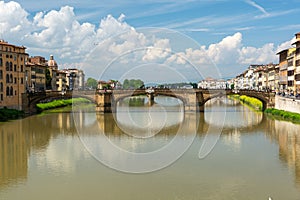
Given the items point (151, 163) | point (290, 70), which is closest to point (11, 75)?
point (151, 163)

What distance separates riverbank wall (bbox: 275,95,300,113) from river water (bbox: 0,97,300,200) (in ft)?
13.9

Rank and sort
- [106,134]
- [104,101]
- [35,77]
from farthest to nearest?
[35,77], [104,101], [106,134]

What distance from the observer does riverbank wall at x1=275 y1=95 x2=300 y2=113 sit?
40.4m

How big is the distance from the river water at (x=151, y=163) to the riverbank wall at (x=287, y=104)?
4228mm

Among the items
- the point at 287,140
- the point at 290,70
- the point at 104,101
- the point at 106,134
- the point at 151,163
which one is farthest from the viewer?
the point at 290,70

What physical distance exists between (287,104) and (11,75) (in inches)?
1223

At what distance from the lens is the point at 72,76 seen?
367ft

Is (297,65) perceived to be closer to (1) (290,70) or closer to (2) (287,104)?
(1) (290,70)

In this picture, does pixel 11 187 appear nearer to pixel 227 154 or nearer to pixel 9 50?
pixel 227 154

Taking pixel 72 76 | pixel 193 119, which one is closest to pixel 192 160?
pixel 193 119

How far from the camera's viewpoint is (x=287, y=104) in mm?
44031

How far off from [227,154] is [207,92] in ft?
94.3

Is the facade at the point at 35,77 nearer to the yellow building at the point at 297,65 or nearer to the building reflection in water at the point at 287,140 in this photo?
the yellow building at the point at 297,65

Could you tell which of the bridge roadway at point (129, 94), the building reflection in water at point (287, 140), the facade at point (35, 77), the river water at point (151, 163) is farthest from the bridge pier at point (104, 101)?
the building reflection in water at point (287, 140)
